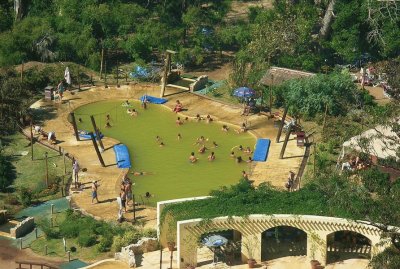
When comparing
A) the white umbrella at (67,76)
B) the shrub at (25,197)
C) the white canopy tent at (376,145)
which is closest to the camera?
the white canopy tent at (376,145)

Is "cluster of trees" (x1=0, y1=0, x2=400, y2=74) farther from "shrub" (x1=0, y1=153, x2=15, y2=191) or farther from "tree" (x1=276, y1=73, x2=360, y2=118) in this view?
"shrub" (x1=0, y1=153, x2=15, y2=191)

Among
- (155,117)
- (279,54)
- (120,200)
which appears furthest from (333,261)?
(279,54)

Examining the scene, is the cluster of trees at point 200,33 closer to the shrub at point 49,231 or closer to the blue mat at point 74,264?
the shrub at point 49,231

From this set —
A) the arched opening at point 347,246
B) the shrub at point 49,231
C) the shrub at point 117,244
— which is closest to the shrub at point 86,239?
the shrub at point 117,244

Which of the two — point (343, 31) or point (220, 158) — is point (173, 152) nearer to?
point (220, 158)

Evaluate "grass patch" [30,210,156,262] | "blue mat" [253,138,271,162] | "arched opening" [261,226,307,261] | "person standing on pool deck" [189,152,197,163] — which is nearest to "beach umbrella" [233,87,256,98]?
"blue mat" [253,138,271,162]

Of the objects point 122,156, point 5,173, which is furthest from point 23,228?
point 122,156
